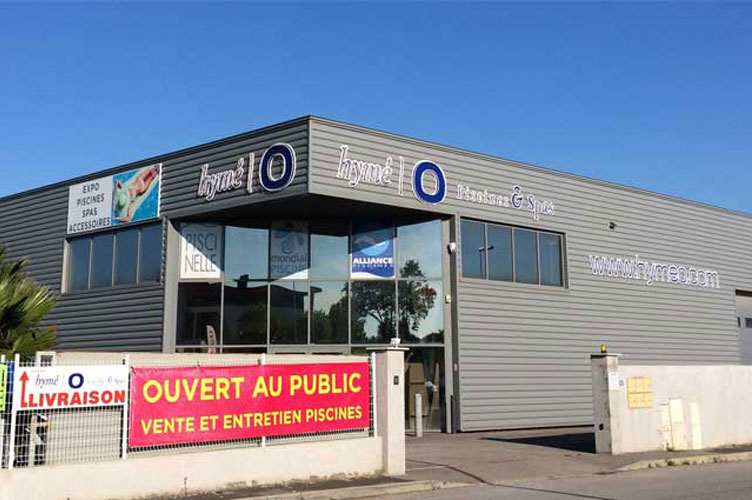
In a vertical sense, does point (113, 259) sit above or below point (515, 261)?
above

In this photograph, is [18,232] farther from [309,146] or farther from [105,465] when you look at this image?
[105,465]

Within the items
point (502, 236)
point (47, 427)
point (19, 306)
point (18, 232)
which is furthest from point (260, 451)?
point (18, 232)

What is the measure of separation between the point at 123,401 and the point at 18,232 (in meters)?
18.2

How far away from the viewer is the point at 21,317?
491 inches

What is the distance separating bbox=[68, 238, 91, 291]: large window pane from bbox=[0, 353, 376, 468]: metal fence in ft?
46.6

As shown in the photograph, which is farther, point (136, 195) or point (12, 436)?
point (136, 195)

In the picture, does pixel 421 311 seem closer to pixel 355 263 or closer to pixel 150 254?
pixel 355 263

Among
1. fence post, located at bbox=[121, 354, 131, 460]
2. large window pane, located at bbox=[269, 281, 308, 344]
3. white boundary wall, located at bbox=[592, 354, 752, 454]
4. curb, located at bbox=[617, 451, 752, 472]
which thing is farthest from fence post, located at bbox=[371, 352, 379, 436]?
large window pane, located at bbox=[269, 281, 308, 344]

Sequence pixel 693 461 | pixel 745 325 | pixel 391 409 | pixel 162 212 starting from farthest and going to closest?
pixel 745 325 < pixel 162 212 < pixel 693 461 < pixel 391 409

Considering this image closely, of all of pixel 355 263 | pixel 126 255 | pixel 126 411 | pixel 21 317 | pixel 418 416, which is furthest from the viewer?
pixel 126 255

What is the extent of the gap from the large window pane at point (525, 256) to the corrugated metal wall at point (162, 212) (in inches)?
299

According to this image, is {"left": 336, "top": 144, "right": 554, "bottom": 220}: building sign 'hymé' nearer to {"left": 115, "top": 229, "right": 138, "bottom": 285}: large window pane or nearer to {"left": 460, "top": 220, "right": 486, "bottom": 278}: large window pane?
{"left": 460, "top": 220, "right": 486, "bottom": 278}: large window pane

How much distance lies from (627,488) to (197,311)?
13.4 meters

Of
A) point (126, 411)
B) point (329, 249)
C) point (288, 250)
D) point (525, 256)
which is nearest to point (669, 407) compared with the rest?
point (525, 256)
